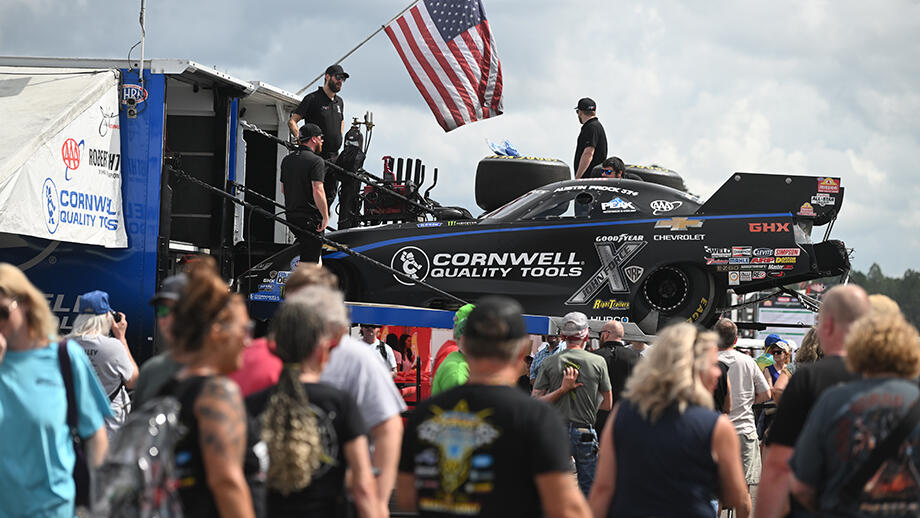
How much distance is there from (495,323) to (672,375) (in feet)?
2.39

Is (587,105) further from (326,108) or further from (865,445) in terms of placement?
(865,445)

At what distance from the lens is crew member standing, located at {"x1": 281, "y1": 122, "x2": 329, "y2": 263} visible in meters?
10.1

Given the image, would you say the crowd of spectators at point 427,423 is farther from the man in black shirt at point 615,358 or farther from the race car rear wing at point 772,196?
the race car rear wing at point 772,196

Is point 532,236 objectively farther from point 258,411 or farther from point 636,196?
point 258,411

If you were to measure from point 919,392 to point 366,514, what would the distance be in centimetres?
184

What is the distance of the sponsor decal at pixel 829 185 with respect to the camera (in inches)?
424

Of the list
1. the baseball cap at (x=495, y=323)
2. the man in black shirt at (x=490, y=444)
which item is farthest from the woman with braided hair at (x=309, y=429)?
the baseball cap at (x=495, y=323)

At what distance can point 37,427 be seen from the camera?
4242mm

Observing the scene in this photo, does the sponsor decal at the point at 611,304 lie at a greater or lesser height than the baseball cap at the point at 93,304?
greater

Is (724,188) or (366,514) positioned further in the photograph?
(724,188)

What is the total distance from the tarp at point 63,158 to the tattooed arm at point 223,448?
5963mm

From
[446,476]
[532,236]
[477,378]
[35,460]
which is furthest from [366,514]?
[532,236]

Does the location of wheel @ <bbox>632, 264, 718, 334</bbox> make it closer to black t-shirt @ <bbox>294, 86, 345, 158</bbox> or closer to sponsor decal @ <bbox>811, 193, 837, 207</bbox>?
sponsor decal @ <bbox>811, 193, 837, 207</bbox>

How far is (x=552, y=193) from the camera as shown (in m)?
11.2
